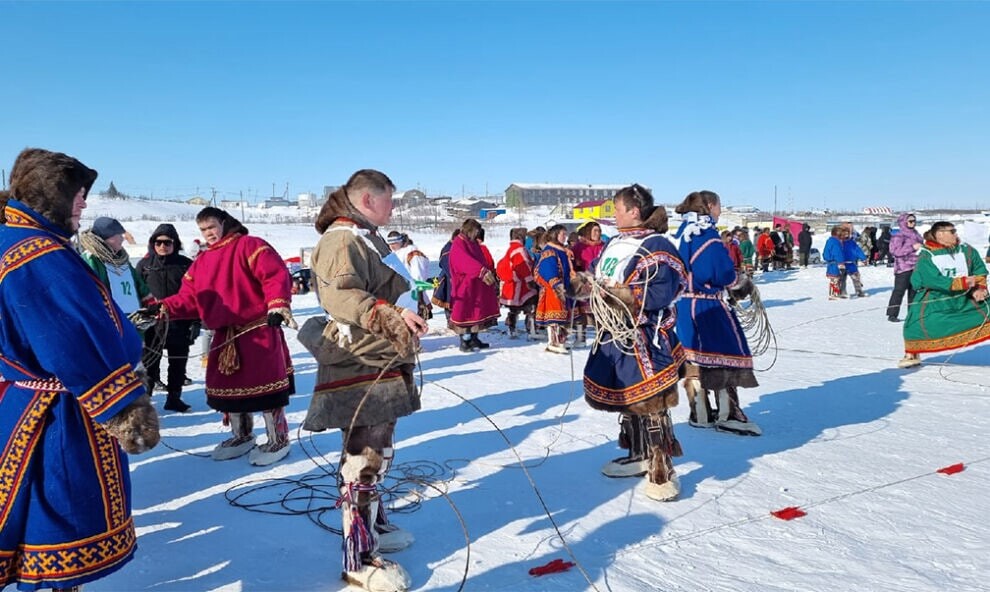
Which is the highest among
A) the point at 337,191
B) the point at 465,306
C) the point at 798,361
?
the point at 337,191

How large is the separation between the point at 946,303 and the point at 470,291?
5.47m

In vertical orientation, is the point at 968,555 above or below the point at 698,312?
below

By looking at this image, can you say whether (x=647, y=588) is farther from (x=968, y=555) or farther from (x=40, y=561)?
(x=40, y=561)

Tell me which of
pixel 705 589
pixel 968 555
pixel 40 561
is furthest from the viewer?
pixel 968 555

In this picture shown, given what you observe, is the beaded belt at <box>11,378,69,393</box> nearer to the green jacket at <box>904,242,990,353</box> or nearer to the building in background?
the green jacket at <box>904,242,990,353</box>

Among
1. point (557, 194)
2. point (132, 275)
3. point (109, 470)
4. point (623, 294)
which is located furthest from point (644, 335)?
point (557, 194)

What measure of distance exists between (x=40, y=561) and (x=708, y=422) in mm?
4326

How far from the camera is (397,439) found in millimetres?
4941

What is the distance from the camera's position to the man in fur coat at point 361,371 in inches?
105

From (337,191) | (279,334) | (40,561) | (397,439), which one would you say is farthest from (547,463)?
(40,561)

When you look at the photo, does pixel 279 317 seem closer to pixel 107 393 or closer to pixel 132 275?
pixel 107 393

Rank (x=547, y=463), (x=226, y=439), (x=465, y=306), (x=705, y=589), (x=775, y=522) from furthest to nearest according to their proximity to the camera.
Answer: (x=465, y=306) → (x=226, y=439) → (x=547, y=463) → (x=775, y=522) → (x=705, y=589)

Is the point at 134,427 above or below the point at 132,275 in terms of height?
below

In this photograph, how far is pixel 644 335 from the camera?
12.4ft
